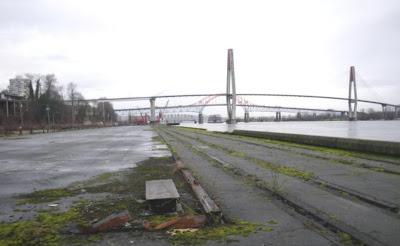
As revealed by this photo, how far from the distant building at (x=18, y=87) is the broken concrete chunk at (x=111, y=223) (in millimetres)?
134062

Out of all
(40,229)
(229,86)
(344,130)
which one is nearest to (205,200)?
(40,229)

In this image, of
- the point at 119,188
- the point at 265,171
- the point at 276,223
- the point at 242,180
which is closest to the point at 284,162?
the point at 265,171

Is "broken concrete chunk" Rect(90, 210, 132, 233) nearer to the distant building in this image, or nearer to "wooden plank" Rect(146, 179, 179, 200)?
"wooden plank" Rect(146, 179, 179, 200)

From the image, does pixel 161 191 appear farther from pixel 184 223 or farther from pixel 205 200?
pixel 184 223

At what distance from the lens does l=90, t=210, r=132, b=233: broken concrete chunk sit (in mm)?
6125

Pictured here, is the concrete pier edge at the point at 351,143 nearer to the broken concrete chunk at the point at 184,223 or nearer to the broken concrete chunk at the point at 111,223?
the broken concrete chunk at the point at 184,223

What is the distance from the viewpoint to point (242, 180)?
11109mm

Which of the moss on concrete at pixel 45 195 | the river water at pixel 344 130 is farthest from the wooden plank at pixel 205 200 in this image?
the river water at pixel 344 130

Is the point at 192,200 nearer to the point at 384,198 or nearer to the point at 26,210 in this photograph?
the point at 26,210

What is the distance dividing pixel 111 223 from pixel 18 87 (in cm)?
15519

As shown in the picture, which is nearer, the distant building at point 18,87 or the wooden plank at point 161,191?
the wooden plank at point 161,191

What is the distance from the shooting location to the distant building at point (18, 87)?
438ft

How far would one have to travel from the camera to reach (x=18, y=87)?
492 feet

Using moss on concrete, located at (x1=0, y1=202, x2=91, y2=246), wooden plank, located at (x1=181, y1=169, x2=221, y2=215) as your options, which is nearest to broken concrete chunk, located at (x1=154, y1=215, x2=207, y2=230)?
wooden plank, located at (x1=181, y1=169, x2=221, y2=215)
